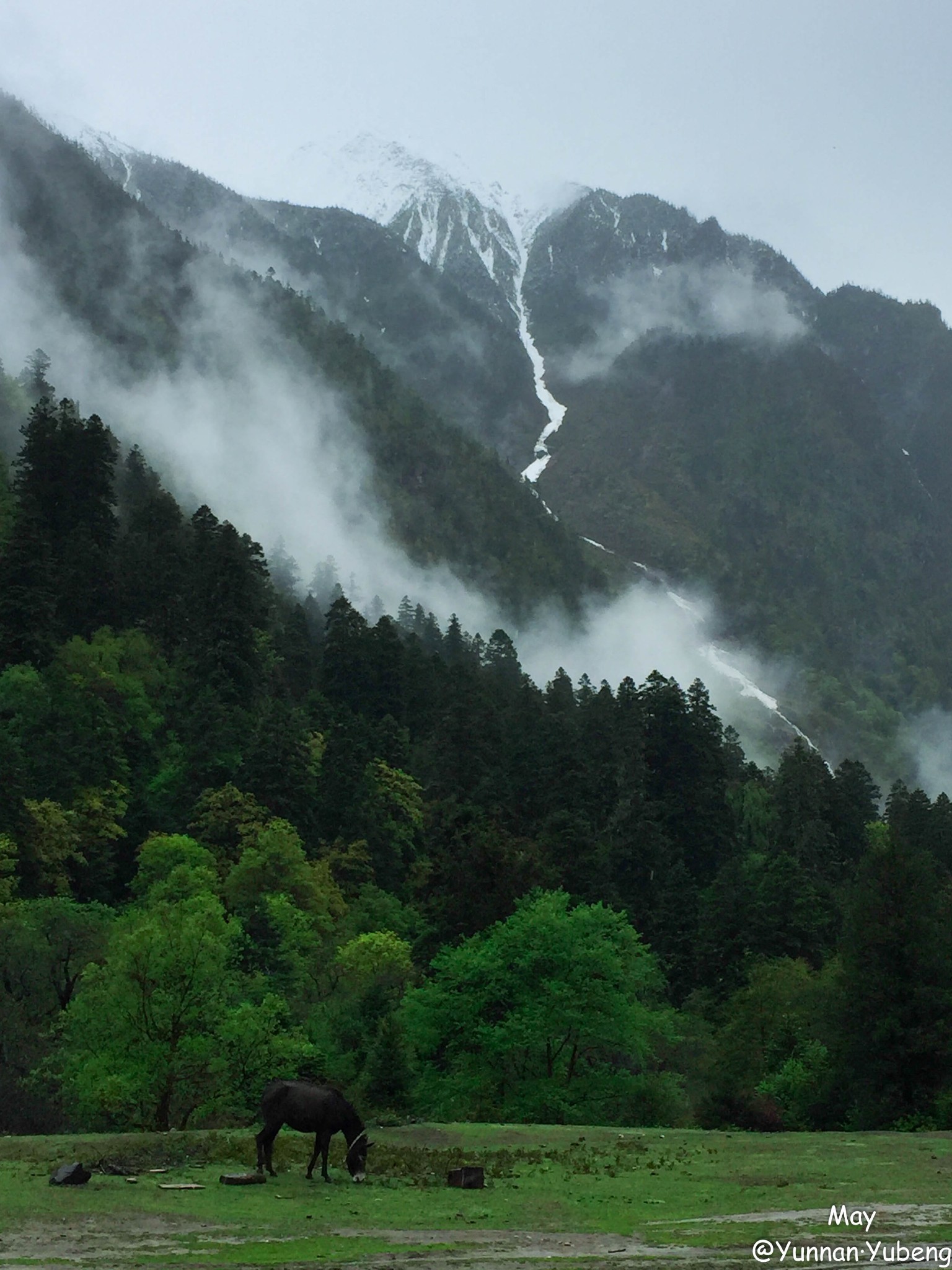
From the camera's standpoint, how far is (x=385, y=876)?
285ft

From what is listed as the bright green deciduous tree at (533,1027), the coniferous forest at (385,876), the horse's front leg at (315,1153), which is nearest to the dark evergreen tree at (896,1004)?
the coniferous forest at (385,876)

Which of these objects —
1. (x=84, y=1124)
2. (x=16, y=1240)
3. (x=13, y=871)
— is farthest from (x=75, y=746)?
(x=16, y=1240)

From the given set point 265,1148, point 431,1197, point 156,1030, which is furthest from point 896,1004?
point 265,1148

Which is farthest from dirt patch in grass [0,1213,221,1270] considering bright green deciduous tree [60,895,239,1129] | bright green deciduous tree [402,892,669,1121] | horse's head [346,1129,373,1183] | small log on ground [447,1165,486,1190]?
bright green deciduous tree [402,892,669,1121]

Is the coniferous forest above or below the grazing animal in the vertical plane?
above

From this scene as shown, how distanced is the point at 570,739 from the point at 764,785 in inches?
1289

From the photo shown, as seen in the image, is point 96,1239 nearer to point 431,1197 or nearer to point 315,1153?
point 315,1153

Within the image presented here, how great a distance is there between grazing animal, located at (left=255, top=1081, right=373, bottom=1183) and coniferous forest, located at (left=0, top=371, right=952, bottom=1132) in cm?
1445

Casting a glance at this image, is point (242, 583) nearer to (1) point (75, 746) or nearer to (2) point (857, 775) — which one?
(1) point (75, 746)

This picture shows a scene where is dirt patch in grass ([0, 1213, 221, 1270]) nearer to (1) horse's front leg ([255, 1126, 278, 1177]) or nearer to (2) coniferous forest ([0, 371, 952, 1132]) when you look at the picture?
(1) horse's front leg ([255, 1126, 278, 1177])

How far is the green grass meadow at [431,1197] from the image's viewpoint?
1564 centimetres

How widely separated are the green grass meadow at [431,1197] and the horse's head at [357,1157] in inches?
8.2

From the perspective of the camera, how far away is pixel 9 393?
14212 centimetres

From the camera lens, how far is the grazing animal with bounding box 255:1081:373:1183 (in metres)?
20.6
